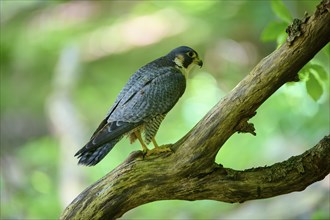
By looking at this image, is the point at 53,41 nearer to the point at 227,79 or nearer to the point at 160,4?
the point at 160,4

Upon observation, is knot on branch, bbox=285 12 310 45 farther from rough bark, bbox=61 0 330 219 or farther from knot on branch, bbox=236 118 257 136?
knot on branch, bbox=236 118 257 136

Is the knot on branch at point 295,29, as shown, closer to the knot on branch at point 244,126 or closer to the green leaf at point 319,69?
the green leaf at point 319,69

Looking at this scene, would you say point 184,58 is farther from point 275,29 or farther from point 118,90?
point 118,90

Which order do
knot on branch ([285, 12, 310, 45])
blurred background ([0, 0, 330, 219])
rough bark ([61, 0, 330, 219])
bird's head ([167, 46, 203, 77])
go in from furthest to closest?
blurred background ([0, 0, 330, 219]), bird's head ([167, 46, 203, 77]), rough bark ([61, 0, 330, 219]), knot on branch ([285, 12, 310, 45])

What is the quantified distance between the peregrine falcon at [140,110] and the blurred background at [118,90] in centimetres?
260

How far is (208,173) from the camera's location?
330cm

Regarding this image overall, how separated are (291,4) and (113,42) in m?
2.95

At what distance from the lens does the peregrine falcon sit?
3461mm

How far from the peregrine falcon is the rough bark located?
0.17 meters

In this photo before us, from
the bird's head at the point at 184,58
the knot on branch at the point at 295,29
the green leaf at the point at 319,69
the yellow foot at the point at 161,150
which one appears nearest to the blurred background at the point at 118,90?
the bird's head at the point at 184,58

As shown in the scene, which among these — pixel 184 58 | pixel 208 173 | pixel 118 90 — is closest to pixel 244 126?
pixel 208 173

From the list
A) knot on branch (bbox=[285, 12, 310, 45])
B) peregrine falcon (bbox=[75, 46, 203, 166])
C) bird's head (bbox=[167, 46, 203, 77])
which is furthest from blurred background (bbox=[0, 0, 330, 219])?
knot on branch (bbox=[285, 12, 310, 45])

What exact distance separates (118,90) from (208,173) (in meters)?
5.57

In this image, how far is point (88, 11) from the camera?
916 cm
